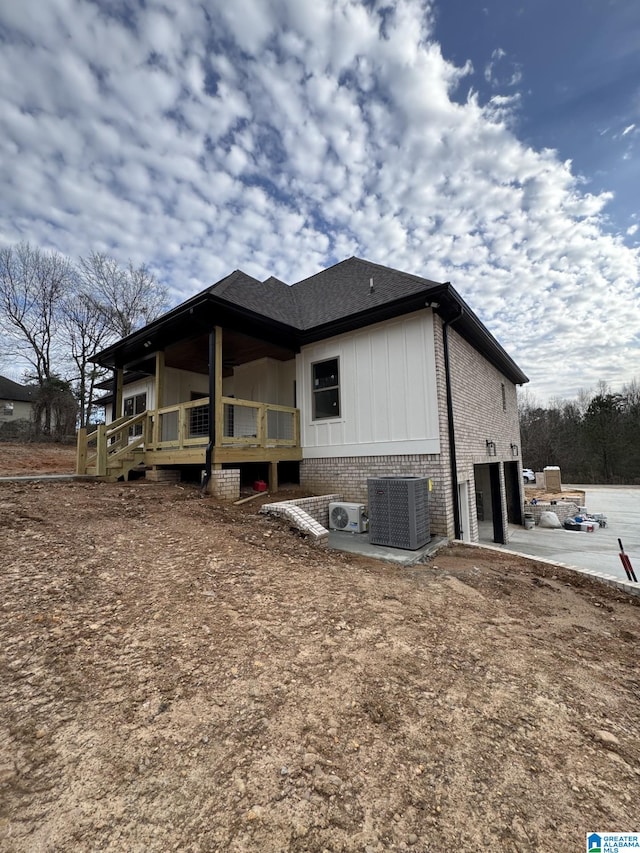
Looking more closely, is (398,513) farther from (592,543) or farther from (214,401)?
(592,543)

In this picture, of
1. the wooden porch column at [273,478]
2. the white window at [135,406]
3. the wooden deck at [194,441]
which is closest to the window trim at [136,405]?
the white window at [135,406]

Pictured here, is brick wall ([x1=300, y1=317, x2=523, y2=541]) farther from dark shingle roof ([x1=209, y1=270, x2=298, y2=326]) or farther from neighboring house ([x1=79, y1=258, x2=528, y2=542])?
dark shingle roof ([x1=209, y1=270, x2=298, y2=326])

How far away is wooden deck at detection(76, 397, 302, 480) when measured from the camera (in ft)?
24.1

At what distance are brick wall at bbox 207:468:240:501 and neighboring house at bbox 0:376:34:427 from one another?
28.4 meters

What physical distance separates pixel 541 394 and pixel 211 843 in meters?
Result: 51.3

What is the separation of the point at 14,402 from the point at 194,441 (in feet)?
97.8

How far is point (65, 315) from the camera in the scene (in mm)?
21484

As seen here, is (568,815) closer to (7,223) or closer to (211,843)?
(211,843)

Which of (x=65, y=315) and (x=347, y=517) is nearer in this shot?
(x=347, y=517)

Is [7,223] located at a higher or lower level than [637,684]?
higher

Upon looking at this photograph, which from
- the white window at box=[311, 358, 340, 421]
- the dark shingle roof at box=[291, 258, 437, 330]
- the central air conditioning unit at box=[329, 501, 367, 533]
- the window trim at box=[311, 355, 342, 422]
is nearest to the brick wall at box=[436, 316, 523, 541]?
the dark shingle roof at box=[291, 258, 437, 330]

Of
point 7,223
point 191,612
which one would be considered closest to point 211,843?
point 191,612

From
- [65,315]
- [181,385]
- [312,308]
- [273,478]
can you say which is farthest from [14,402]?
[273,478]

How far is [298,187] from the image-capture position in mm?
9219
